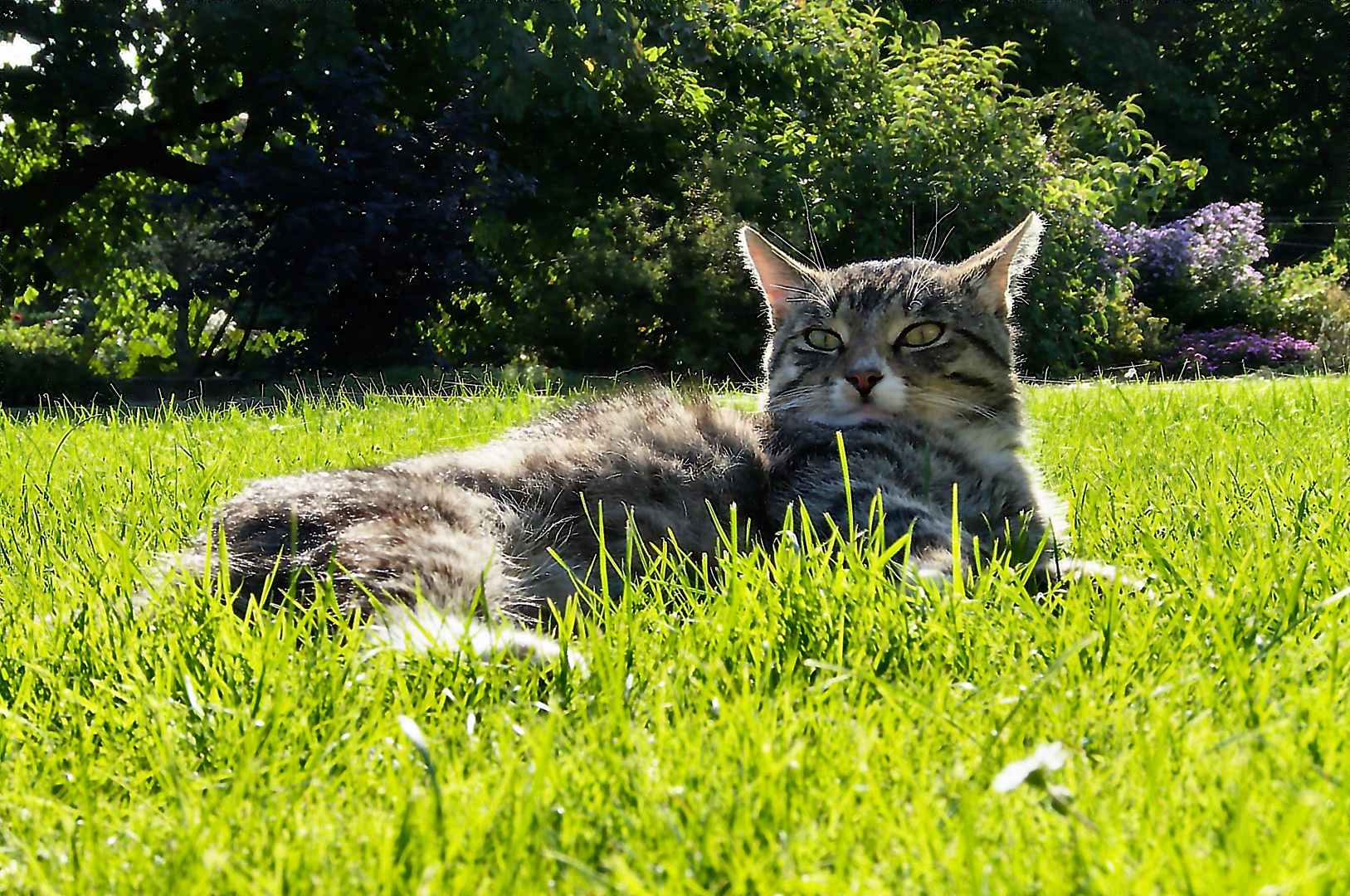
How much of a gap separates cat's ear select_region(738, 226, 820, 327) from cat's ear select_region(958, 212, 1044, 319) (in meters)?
0.56

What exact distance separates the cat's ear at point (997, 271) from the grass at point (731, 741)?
4.76 ft

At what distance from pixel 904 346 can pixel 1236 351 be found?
15.0 meters

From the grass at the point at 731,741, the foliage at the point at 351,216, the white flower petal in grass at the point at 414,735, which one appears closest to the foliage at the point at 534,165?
the foliage at the point at 351,216

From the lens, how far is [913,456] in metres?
3.18

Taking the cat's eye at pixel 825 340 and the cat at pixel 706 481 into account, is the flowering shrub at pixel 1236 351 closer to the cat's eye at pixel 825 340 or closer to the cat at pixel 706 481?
the cat at pixel 706 481

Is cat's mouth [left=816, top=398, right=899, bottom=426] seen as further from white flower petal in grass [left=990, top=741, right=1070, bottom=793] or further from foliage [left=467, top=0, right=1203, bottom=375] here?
foliage [left=467, top=0, right=1203, bottom=375]

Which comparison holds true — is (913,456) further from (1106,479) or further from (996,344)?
(1106,479)

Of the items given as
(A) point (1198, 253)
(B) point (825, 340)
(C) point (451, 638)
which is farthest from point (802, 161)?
(C) point (451, 638)

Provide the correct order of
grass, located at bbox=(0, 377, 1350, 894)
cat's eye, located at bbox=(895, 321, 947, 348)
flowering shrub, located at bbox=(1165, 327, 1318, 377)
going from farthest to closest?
flowering shrub, located at bbox=(1165, 327, 1318, 377) < cat's eye, located at bbox=(895, 321, 947, 348) < grass, located at bbox=(0, 377, 1350, 894)

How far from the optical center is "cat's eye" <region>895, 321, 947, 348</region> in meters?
3.56

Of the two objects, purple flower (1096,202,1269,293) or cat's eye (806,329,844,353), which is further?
purple flower (1096,202,1269,293)

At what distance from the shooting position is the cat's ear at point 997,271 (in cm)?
376

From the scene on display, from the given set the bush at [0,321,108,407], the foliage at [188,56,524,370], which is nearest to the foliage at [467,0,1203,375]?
the foliage at [188,56,524,370]

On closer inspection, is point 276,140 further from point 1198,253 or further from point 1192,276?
point 1198,253
